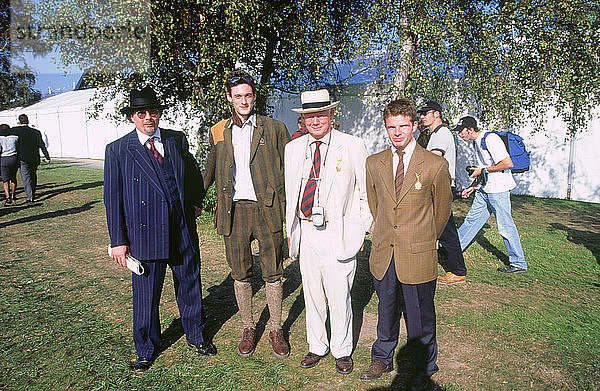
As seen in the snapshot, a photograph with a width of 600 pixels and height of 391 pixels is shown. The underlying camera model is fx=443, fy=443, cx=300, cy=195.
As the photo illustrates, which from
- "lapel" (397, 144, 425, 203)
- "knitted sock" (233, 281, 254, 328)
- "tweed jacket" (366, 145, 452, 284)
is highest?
"lapel" (397, 144, 425, 203)

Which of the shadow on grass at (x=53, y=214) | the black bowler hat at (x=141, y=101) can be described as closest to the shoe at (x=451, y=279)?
the black bowler hat at (x=141, y=101)

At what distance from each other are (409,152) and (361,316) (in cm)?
215

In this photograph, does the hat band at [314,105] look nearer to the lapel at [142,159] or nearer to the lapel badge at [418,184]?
the lapel badge at [418,184]

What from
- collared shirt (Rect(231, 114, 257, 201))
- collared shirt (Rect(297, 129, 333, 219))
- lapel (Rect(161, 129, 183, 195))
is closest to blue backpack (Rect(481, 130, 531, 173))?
collared shirt (Rect(297, 129, 333, 219))

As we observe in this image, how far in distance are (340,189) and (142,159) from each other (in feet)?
5.20

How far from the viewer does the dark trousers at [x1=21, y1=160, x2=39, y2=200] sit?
37.8 ft

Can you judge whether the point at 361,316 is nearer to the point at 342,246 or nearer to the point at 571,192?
the point at 342,246

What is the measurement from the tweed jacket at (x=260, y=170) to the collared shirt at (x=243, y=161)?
0.03 meters

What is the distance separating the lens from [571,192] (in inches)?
466

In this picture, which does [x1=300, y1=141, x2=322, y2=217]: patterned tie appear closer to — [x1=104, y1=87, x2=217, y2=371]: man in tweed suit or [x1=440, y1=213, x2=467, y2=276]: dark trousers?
[x1=104, y1=87, x2=217, y2=371]: man in tweed suit

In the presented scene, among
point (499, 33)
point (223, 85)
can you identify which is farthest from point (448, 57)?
point (223, 85)

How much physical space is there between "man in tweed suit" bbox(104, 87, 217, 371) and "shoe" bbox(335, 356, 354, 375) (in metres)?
1.42

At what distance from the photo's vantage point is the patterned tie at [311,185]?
3449mm

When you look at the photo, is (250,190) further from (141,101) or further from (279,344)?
(279,344)
